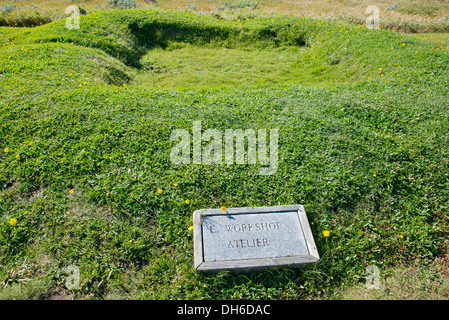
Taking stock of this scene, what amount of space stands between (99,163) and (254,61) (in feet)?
27.1

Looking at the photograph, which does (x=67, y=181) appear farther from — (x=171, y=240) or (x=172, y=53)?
(x=172, y=53)

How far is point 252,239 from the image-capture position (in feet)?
12.2

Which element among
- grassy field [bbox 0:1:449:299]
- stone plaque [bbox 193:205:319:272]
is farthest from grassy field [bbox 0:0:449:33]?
stone plaque [bbox 193:205:319:272]

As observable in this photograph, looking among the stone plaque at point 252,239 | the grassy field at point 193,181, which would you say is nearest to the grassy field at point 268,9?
the grassy field at point 193,181

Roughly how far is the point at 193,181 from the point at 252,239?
143 centimetres

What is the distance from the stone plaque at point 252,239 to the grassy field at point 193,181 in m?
0.21

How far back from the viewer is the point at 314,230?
159 inches

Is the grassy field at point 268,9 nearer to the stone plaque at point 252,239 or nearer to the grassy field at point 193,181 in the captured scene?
the grassy field at point 193,181

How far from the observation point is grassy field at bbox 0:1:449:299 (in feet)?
11.8

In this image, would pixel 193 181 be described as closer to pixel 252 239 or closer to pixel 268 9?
pixel 252 239

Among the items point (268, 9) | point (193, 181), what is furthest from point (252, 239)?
point (268, 9)

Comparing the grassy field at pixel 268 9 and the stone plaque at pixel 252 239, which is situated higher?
the grassy field at pixel 268 9

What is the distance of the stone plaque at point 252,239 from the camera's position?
3.52 metres
